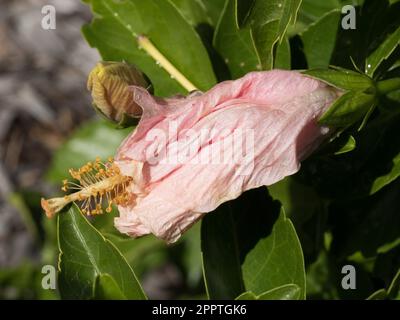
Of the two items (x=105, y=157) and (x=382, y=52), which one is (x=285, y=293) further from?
(x=105, y=157)

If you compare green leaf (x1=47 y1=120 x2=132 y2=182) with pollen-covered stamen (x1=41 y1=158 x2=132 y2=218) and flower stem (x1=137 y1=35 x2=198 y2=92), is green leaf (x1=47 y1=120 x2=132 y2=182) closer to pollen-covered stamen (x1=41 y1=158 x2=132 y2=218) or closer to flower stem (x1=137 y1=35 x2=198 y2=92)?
flower stem (x1=137 y1=35 x2=198 y2=92)

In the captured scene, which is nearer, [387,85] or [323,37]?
[387,85]

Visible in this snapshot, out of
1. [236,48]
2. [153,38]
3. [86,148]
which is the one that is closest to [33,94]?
[86,148]

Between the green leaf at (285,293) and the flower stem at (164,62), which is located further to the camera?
the flower stem at (164,62)

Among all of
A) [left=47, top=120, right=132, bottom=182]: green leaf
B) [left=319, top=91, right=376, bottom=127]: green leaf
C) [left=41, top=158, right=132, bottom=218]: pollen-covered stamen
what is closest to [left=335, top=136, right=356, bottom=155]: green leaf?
[left=319, top=91, right=376, bottom=127]: green leaf

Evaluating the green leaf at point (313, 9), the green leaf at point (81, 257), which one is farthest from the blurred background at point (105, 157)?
the green leaf at point (81, 257)

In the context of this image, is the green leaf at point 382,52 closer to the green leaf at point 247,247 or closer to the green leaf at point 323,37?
the green leaf at point 323,37
